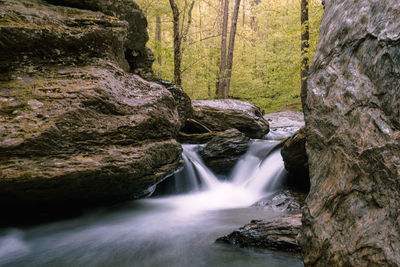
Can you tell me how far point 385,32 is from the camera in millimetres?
1688

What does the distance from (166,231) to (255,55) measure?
17184 mm

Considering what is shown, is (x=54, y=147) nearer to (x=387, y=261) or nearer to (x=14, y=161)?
(x=14, y=161)

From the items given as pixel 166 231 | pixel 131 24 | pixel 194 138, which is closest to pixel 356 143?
pixel 166 231

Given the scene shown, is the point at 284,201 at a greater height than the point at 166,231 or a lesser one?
greater

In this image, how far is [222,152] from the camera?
286 inches

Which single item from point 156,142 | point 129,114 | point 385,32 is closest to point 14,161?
point 129,114

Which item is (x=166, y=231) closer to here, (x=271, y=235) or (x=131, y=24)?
(x=271, y=235)

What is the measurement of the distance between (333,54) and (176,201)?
4.61 m

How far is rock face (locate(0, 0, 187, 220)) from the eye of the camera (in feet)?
11.5

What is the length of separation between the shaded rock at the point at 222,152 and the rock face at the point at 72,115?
1.80m

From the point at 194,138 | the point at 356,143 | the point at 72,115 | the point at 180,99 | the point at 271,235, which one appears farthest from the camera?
the point at 194,138

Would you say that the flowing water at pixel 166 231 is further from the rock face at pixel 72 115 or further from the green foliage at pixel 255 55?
the green foliage at pixel 255 55

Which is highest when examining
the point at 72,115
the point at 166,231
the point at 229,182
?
the point at 72,115

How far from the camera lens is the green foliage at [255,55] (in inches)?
449
